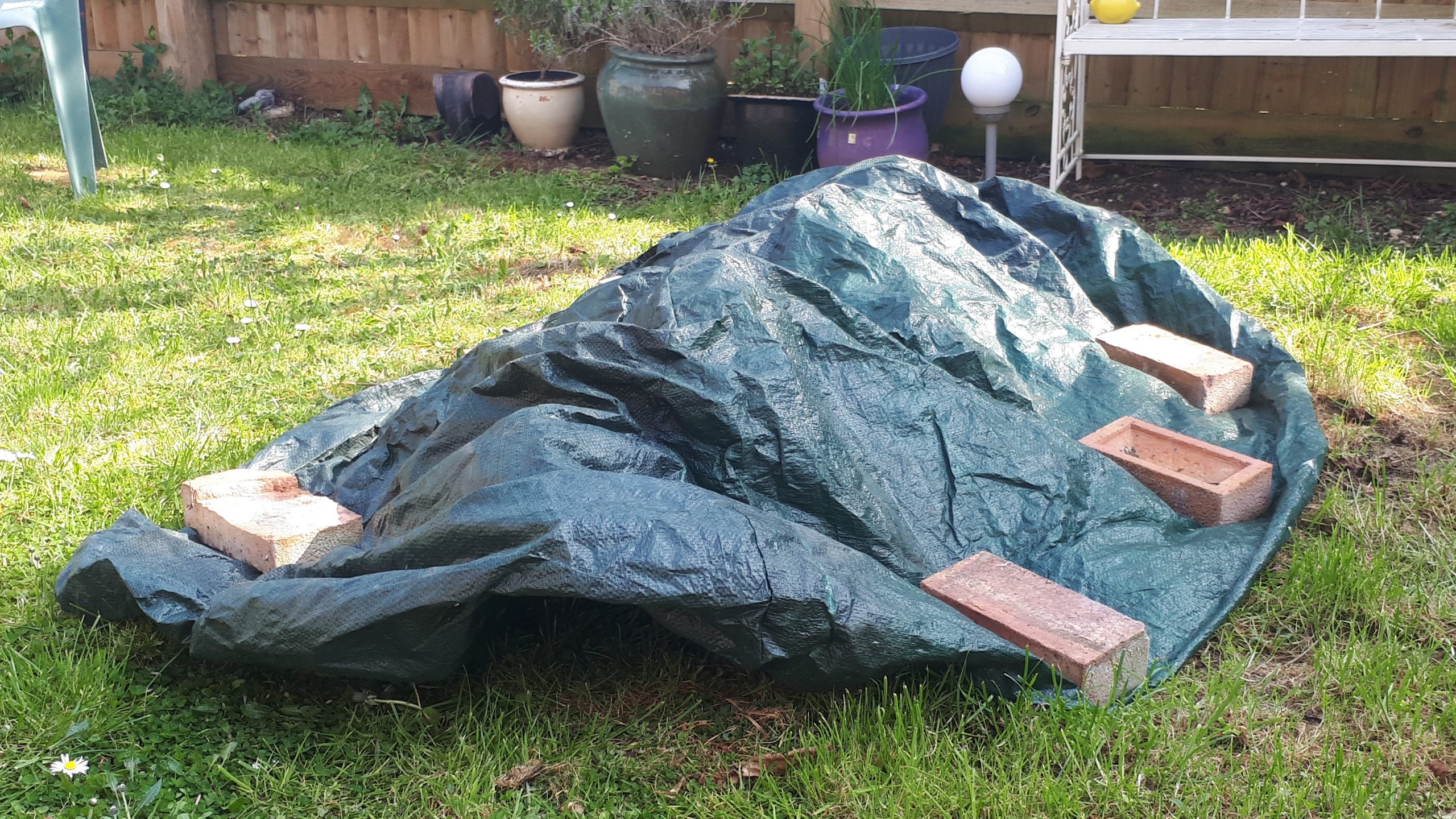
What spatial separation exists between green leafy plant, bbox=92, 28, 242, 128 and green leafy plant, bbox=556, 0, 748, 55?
2.59 metres

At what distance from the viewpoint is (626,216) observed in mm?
4918

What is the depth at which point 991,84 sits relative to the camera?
475cm

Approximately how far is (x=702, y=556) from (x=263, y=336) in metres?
2.43

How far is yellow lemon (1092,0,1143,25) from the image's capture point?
4.70 meters

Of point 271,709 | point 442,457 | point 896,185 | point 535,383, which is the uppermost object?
point 896,185

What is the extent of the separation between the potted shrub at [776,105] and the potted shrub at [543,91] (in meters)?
0.92

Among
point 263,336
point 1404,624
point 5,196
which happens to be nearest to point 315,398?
point 263,336

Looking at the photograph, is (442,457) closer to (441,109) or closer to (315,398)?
(315,398)

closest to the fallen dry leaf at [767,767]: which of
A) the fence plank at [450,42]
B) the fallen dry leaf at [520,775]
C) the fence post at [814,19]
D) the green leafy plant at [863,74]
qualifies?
the fallen dry leaf at [520,775]

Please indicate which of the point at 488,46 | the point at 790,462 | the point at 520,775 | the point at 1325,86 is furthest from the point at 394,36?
the point at 520,775

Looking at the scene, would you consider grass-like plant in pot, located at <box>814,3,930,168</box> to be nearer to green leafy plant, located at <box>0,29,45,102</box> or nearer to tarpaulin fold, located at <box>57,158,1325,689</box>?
tarpaulin fold, located at <box>57,158,1325,689</box>

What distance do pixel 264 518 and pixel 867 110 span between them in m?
3.37

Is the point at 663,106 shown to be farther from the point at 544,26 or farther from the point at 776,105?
the point at 544,26

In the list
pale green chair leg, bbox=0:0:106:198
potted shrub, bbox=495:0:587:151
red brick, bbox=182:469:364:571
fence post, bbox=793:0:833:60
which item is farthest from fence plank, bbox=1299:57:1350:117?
pale green chair leg, bbox=0:0:106:198
